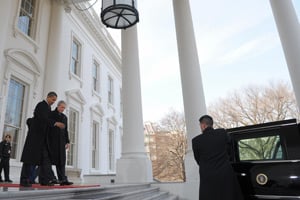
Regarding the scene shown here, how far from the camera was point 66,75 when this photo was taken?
1108 centimetres

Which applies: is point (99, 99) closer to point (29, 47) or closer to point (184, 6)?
point (29, 47)

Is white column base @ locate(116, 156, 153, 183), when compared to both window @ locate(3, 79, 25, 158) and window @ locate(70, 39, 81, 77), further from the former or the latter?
window @ locate(70, 39, 81, 77)

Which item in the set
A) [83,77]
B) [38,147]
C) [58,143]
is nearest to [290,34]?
[58,143]

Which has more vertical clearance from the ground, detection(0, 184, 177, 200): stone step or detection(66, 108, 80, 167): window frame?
detection(66, 108, 80, 167): window frame

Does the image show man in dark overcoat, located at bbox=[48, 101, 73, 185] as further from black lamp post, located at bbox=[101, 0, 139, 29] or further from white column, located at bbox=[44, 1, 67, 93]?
white column, located at bbox=[44, 1, 67, 93]

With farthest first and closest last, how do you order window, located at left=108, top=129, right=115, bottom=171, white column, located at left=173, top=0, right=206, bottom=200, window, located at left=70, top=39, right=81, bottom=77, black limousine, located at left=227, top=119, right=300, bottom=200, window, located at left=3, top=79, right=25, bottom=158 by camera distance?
window, located at left=108, top=129, right=115, bottom=171, window, located at left=70, top=39, right=81, bottom=77, window, located at left=3, top=79, right=25, bottom=158, white column, located at left=173, top=0, right=206, bottom=200, black limousine, located at left=227, top=119, right=300, bottom=200

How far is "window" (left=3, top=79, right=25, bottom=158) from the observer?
761cm

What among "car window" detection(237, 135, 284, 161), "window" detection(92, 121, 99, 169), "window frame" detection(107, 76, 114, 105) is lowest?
"car window" detection(237, 135, 284, 161)

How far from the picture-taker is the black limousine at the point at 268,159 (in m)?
3.60

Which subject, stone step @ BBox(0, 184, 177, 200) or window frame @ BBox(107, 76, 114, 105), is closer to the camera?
stone step @ BBox(0, 184, 177, 200)

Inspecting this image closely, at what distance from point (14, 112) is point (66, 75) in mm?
3606

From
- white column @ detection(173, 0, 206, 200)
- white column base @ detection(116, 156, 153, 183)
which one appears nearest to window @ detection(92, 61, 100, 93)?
white column @ detection(173, 0, 206, 200)

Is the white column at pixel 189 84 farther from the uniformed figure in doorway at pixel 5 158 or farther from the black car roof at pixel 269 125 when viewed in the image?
the uniformed figure in doorway at pixel 5 158

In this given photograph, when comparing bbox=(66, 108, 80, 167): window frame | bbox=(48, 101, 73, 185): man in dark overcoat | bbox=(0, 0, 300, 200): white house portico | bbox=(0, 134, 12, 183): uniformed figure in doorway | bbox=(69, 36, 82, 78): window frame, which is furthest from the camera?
bbox=(69, 36, 82, 78): window frame
